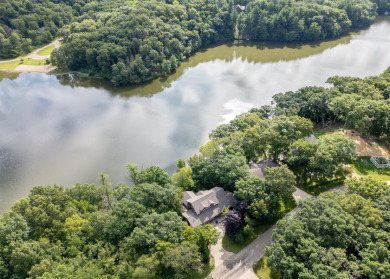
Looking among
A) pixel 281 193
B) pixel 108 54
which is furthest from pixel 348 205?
pixel 108 54

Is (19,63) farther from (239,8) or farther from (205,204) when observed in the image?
(205,204)

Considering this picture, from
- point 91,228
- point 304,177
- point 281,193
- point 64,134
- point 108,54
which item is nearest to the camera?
point 91,228

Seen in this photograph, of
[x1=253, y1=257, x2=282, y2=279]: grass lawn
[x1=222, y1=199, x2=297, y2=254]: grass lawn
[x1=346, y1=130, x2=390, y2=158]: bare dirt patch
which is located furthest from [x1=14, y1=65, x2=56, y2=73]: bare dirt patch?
[x1=346, y1=130, x2=390, y2=158]: bare dirt patch

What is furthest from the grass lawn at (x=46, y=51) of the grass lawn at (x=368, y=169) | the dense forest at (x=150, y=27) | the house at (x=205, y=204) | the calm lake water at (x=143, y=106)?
the grass lawn at (x=368, y=169)

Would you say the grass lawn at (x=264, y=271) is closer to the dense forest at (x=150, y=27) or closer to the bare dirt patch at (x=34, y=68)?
the dense forest at (x=150, y=27)

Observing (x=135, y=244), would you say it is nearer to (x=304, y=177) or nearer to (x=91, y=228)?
(x=91, y=228)
